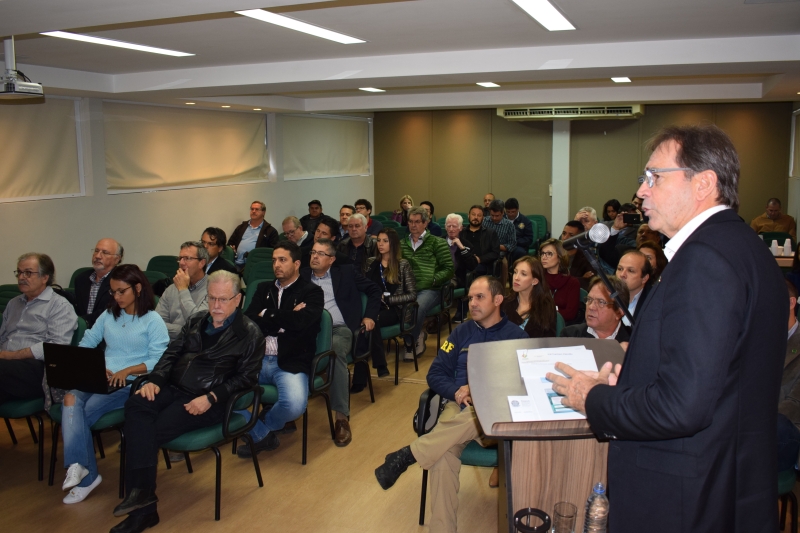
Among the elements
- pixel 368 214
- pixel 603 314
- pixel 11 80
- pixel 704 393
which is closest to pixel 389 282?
pixel 603 314

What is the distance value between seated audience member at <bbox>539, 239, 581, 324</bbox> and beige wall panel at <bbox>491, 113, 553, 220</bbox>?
772 cm

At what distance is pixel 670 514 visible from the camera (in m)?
1.49

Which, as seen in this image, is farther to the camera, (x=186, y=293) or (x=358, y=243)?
(x=358, y=243)

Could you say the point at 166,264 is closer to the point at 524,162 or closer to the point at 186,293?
the point at 186,293

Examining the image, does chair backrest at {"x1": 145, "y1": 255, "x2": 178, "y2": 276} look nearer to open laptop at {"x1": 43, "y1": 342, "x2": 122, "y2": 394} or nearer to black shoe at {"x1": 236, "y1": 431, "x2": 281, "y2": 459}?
black shoe at {"x1": 236, "y1": 431, "x2": 281, "y2": 459}

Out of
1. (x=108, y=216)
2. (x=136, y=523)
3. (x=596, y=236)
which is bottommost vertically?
(x=136, y=523)

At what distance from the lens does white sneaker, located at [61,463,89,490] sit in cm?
369

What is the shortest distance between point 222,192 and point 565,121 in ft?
20.6

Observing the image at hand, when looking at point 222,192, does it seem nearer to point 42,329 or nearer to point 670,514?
point 42,329

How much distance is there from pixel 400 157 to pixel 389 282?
793 centimetres

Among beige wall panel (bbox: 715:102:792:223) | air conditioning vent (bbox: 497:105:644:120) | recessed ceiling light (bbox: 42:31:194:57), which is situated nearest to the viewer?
recessed ceiling light (bbox: 42:31:194:57)

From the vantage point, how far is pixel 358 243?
22.0 ft

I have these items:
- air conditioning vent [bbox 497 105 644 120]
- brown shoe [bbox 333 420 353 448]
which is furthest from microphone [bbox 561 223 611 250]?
air conditioning vent [bbox 497 105 644 120]

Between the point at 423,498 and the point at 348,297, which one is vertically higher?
the point at 348,297
